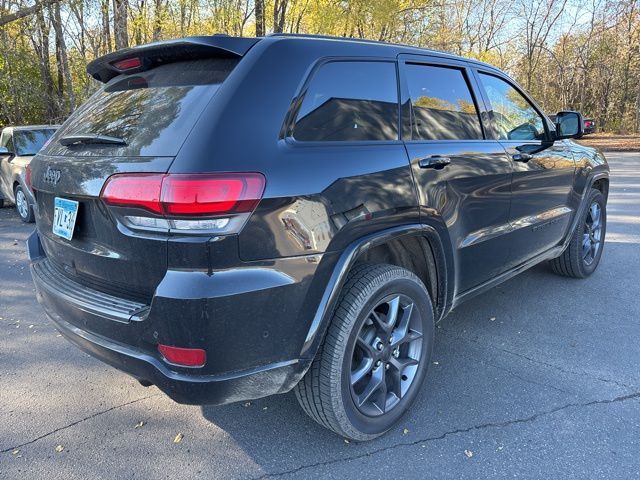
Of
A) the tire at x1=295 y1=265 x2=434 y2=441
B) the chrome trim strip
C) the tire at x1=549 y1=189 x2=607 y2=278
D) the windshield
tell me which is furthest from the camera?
the windshield

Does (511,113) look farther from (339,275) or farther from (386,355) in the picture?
(339,275)

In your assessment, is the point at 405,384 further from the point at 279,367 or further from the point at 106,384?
the point at 106,384

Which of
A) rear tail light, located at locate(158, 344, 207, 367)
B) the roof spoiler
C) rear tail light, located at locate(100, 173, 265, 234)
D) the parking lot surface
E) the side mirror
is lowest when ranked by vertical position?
the parking lot surface

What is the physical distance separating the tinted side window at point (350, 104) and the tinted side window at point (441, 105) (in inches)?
7.1

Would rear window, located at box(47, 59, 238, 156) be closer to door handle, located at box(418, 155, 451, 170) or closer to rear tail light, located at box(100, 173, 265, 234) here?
rear tail light, located at box(100, 173, 265, 234)

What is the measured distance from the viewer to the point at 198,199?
169 centimetres

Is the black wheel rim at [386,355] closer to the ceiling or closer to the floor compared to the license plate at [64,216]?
closer to the floor

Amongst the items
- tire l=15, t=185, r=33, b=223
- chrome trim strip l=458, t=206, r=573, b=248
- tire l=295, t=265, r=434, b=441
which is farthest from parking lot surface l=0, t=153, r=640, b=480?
tire l=15, t=185, r=33, b=223

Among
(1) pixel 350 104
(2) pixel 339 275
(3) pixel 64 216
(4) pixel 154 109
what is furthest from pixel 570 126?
(3) pixel 64 216

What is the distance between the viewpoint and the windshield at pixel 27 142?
27.0ft

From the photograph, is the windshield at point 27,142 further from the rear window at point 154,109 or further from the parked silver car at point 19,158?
the rear window at point 154,109

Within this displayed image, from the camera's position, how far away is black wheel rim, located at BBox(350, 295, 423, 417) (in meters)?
2.34

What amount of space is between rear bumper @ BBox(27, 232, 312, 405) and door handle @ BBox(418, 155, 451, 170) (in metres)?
0.98

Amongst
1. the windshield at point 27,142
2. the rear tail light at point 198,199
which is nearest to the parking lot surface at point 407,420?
the rear tail light at point 198,199
